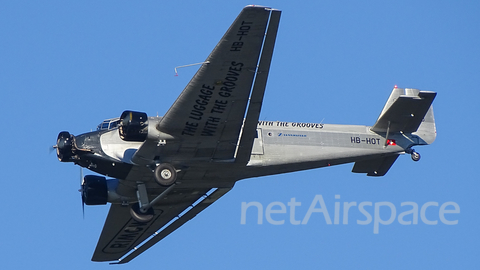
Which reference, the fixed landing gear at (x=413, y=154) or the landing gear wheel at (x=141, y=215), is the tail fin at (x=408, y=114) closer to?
the fixed landing gear at (x=413, y=154)

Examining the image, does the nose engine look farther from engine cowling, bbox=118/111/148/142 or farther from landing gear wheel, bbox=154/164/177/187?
landing gear wheel, bbox=154/164/177/187

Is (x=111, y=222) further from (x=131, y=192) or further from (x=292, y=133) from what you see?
Result: (x=292, y=133)

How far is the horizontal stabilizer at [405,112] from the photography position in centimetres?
3397

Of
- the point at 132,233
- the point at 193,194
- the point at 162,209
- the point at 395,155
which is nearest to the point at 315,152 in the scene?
the point at 395,155

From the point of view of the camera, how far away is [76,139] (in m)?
31.7

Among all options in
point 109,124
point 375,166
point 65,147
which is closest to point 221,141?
point 109,124

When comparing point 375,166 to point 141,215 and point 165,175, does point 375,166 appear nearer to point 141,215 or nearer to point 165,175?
point 165,175

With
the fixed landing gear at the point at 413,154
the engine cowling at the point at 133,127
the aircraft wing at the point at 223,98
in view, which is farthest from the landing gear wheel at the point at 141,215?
the fixed landing gear at the point at 413,154

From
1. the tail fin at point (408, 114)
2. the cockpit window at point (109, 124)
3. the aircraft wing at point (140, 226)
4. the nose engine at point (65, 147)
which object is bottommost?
the aircraft wing at point (140, 226)

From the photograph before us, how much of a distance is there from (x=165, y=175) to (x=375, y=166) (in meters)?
10.8

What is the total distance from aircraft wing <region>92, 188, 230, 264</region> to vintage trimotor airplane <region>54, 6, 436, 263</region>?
0.07 m

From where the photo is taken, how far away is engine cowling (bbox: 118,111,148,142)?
29562 mm

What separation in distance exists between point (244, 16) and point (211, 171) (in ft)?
29.2

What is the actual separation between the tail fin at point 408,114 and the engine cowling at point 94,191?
12.8m
